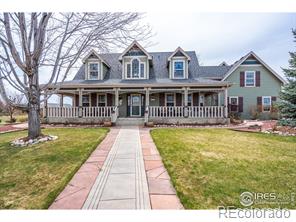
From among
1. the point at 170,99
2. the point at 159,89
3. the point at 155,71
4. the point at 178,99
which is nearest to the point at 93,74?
the point at 155,71

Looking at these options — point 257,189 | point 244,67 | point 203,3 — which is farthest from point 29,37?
point 244,67

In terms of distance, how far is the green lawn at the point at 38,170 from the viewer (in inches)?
130

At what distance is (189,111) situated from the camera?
1297 cm

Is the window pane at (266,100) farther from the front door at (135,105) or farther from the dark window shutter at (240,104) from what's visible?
the front door at (135,105)

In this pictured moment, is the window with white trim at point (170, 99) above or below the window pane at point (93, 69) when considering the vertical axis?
below

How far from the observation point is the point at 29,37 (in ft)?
23.1

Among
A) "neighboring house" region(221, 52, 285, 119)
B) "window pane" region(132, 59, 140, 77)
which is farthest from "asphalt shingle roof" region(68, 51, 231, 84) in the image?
"neighboring house" region(221, 52, 285, 119)
